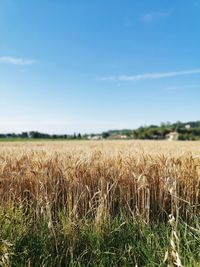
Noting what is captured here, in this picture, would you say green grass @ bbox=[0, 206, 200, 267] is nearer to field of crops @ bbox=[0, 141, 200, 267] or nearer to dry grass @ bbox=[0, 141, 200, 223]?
field of crops @ bbox=[0, 141, 200, 267]

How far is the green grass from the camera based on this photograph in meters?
3.87

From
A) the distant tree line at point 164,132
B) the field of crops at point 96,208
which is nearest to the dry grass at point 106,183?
the field of crops at point 96,208

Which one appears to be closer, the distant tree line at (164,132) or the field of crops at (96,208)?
the field of crops at (96,208)

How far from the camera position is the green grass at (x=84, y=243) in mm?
3865

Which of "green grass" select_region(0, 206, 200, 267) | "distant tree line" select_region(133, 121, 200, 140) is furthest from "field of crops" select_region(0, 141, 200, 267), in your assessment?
"distant tree line" select_region(133, 121, 200, 140)

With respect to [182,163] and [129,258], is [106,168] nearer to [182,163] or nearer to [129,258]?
[182,163]

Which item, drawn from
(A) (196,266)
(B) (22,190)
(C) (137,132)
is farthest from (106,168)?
(C) (137,132)

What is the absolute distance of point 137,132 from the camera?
81.6 meters

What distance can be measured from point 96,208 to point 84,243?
1.90ft

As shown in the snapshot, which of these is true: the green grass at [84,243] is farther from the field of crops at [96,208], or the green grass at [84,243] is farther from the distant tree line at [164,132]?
the distant tree line at [164,132]

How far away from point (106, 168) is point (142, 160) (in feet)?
1.99

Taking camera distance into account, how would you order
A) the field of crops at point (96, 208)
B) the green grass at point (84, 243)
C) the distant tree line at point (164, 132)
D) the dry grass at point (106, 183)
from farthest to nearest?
the distant tree line at point (164, 132)
the dry grass at point (106, 183)
the field of crops at point (96, 208)
the green grass at point (84, 243)

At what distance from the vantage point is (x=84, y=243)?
429 centimetres

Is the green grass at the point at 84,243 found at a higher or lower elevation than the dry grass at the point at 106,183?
lower
